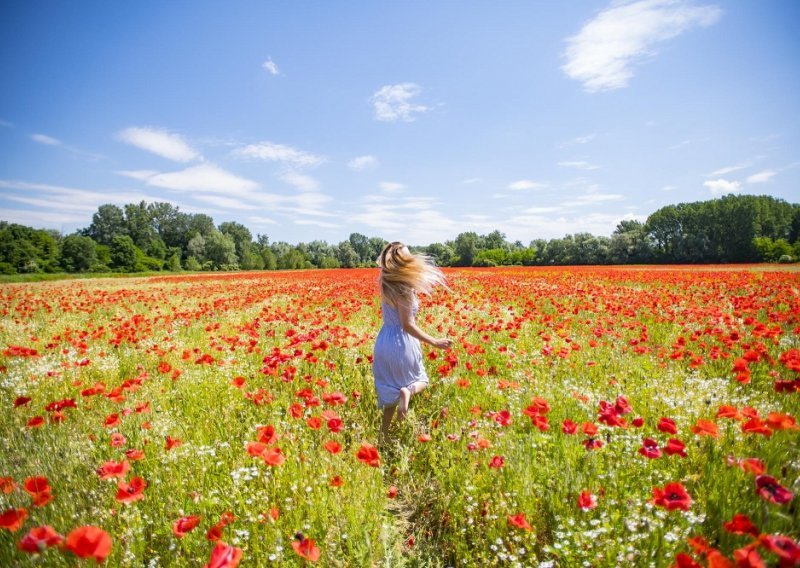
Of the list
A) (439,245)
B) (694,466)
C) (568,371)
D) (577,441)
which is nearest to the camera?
(694,466)

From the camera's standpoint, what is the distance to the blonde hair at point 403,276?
14.0 ft

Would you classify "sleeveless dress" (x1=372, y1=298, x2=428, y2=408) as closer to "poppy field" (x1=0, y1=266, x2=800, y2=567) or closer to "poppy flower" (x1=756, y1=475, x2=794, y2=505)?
"poppy field" (x1=0, y1=266, x2=800, y2=567)

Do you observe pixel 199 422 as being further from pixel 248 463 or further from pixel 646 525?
pixel 646 525

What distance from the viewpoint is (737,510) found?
2393 mm

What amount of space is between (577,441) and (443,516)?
133cm

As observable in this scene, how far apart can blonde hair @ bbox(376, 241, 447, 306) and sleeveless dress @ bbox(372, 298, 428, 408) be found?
17 centimetres

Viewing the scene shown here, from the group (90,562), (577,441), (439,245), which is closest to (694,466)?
(577,441)

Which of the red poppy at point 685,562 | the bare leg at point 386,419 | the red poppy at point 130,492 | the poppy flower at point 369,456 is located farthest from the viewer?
the bare leg at point 386,419

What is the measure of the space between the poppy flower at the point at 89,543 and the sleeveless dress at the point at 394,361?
3055mm

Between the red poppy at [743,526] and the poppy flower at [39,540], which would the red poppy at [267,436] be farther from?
the red poppy at [743,526]

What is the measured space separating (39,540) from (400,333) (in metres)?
3.28

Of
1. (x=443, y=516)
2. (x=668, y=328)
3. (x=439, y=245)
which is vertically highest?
(x=439, y=245)

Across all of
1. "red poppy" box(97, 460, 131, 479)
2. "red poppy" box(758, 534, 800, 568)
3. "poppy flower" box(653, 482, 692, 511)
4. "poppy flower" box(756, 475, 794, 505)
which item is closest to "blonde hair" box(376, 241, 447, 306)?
"poppy flower" box(653, 482, 692, 511)

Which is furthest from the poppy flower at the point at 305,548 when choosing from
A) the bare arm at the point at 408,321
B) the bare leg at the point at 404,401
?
the bare arm at the point at 408,321
